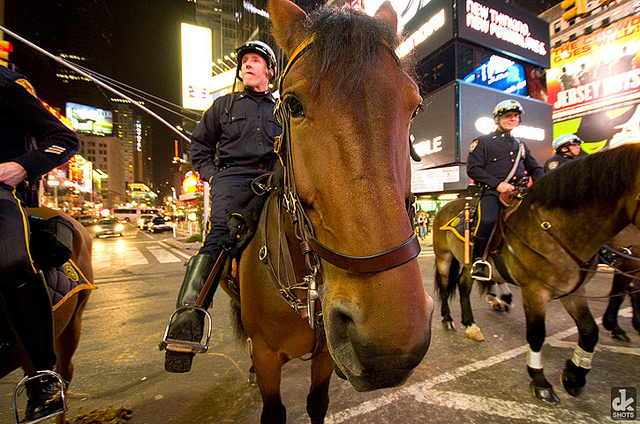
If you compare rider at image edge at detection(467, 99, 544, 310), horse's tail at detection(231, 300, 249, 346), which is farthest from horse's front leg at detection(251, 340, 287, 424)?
rider at image edge at detection(467, 99, 544, 310)

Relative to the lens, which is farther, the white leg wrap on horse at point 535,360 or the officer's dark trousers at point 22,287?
the white leg wrap on horse at point 535,360

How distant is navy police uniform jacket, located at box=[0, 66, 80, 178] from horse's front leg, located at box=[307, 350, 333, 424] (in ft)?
8.13

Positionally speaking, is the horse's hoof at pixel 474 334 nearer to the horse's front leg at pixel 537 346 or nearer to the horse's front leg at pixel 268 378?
the horse's front leg at pixel 537 346

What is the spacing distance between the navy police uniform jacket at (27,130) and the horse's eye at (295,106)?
1984 mm

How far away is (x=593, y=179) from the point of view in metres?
2.81

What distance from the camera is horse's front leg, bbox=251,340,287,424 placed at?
1817 millimetres

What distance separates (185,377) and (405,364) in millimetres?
3392

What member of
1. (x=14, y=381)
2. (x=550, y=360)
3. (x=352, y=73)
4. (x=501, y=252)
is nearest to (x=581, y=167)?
(x=501, y=252)

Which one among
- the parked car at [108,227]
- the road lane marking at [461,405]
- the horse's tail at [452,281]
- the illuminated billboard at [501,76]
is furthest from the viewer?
the parked car at [108,227]

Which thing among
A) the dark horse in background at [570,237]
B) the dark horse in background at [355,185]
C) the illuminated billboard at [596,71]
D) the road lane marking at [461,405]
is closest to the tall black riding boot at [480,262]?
the dark horse in background at [570,237]

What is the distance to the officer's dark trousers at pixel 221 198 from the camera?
2.10 m

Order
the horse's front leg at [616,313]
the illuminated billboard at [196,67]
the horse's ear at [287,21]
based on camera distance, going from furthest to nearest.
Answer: the illuminated billboard at [196,67] < the horse's front leg at [616,313] < the horse's ear at [287,21]

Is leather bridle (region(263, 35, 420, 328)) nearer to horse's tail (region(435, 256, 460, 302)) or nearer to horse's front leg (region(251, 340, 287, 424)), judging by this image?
horse's front leg (region(251, 340, 287, 424))

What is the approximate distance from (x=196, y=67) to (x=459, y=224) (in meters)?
25.4
